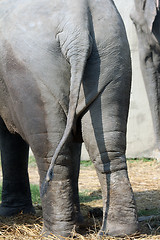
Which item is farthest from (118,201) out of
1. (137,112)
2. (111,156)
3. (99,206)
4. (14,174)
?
(137,112)

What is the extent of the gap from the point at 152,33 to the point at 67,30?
1596 millimetres

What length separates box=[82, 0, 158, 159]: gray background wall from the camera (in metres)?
8.06

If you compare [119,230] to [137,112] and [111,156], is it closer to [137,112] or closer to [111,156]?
Answer: [111,156]

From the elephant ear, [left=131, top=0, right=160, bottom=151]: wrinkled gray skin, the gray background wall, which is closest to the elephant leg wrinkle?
[left=131, top=0, right=160, bottom=151]: wrinkled gray skin

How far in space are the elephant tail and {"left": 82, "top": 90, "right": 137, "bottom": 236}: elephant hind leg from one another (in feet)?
0.64

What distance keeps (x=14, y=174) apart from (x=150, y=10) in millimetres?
1951

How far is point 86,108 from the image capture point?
3.11 metres

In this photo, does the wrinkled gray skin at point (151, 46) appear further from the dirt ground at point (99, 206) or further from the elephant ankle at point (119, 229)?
the elephant ankle at point (119, 229)

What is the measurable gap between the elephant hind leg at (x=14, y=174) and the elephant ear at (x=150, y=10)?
159 centimetres

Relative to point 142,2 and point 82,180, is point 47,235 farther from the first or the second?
point 82,180

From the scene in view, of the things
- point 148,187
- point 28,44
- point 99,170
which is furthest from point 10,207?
point 148,187

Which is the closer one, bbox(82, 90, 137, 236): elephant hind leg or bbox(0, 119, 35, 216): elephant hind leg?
bbox(82, 90, 137, 236): elephant hind leg

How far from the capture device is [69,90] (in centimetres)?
307

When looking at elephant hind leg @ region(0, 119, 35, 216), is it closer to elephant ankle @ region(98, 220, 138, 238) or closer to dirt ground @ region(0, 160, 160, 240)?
dirt ground @ region(0, 160, 160, 240)
